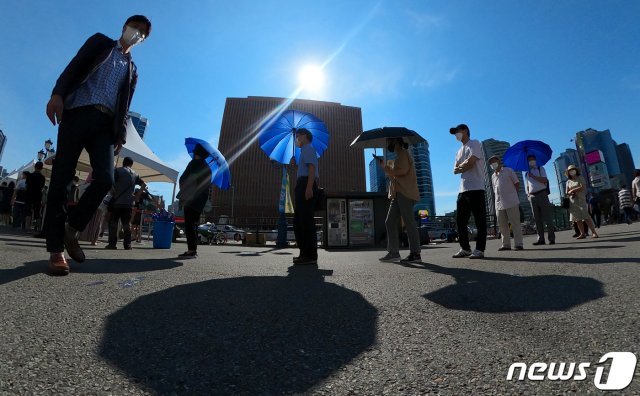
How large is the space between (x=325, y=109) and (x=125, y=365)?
95694 millimetres

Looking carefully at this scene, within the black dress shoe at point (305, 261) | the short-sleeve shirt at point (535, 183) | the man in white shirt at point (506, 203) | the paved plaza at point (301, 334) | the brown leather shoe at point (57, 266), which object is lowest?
the paved plaza at point (301, 334)

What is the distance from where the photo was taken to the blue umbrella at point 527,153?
738cm

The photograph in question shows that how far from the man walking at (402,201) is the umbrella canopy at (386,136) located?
1194 mm

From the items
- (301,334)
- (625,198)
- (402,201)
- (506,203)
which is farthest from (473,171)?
(625,198)

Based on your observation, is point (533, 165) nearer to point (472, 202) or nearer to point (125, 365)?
point (472, 202)

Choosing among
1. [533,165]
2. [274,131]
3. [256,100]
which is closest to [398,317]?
[533,165]

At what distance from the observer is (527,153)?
7477mm

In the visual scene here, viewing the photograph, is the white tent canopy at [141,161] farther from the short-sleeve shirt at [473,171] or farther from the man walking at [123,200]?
the short-sleeve shirt at [473,171]

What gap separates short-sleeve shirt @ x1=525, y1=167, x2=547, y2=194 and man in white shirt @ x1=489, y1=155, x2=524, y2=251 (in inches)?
50.5

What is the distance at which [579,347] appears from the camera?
118cm

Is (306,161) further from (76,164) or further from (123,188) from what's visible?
(123,188)

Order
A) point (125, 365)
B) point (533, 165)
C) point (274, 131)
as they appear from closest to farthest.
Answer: point (125, 365), point (533, 165), point (274, 131)

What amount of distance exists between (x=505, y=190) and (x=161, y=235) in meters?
→ 7.49

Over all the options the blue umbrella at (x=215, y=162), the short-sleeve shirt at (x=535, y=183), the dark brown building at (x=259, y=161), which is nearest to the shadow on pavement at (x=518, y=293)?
the blue umbrella at (x=215, y=162)
